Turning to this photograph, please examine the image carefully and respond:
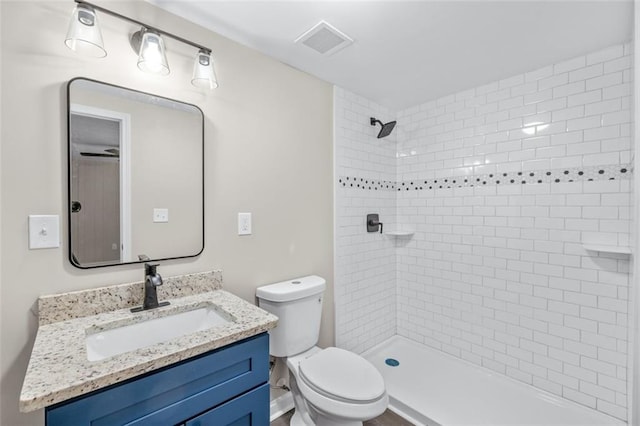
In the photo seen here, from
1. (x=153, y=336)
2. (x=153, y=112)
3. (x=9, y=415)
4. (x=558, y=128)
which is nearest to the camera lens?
(x=9, y=415)

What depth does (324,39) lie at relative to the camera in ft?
5.32

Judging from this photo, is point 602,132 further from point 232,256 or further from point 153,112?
point 153,112

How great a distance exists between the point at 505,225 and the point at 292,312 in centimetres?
165

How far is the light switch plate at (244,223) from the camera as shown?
5.53ft

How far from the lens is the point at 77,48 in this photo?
1126 mm

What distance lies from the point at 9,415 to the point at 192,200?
3.40 feet

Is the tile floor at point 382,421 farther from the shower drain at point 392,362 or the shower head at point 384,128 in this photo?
the shower head at point 384,128

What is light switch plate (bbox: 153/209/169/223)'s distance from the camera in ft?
4.59

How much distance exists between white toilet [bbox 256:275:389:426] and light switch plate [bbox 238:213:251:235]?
0.35m

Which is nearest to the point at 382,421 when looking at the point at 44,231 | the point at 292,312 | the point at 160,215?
the point at 292,312

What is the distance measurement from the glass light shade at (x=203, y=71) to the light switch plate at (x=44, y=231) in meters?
0.85

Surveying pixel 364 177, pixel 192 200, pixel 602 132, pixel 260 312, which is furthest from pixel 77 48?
pixel 602 132

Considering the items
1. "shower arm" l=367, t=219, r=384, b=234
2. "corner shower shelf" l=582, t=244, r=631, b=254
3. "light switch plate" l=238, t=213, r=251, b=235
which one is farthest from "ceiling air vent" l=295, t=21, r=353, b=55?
"corner shower shelf" l=582, t=244, r=631, b=254

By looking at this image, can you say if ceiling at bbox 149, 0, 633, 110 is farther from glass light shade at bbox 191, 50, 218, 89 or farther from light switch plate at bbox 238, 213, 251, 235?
light switch plate at bbox 238, 213, 251, 235
